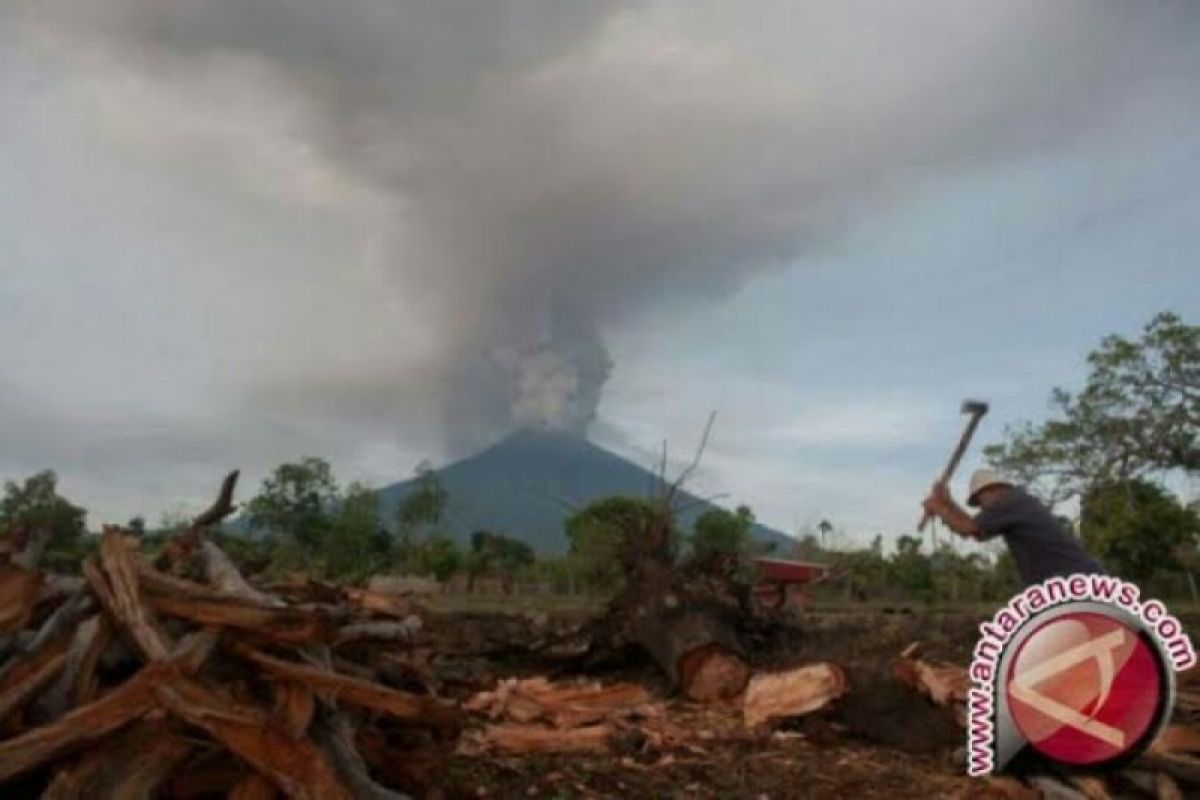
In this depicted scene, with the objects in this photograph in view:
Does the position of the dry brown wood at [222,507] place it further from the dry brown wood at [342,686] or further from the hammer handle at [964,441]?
the hammer handle at [964,441]

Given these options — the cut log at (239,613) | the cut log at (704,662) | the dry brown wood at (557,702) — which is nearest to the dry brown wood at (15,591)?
the cut log at (239,613)

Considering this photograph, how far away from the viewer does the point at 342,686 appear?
13.0 ft

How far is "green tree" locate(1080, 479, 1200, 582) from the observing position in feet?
110

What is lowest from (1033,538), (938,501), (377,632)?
(377,632)

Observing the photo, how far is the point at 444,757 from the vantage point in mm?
4758

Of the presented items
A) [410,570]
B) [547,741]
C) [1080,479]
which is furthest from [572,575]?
[547,741]

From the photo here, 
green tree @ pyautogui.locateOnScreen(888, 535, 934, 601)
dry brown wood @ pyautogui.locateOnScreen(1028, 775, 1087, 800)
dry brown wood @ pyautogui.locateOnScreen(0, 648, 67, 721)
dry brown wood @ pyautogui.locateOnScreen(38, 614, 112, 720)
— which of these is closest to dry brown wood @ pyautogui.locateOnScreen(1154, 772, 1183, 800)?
dry brown wood @ pyautogui.locateOnScreen(1028, 775, 1087, 800)

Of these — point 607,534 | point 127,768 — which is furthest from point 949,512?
point 607,534

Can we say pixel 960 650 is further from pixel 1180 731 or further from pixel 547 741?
pixel 547 741

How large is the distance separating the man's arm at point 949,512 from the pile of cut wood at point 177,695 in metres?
3.22

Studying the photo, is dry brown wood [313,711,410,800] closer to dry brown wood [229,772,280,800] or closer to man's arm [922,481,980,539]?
dry brown wood [229,772,280,800]

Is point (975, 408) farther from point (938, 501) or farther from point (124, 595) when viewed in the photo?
point (124, 595)

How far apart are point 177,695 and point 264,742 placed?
0.33 meters

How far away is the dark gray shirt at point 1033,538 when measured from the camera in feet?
19.3
